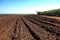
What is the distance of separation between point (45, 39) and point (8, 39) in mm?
2504

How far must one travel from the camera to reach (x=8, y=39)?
32.5ft

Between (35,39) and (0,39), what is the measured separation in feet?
8.04

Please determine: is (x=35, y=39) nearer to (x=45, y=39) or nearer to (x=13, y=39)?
(x=45, y=39)

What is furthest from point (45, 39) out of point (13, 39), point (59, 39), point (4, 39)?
point (4, 39)

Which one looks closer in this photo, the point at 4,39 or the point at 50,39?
the point at 50,39

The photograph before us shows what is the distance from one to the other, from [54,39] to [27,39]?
Result: 167cm

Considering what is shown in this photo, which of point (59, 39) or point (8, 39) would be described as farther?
point (8, 39)

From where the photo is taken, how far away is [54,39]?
897 centimetres

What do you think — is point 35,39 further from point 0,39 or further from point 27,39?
point 0,39

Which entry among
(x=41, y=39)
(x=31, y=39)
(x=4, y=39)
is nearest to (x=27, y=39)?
(x=31, y=39)

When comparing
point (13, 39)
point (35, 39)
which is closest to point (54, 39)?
point (35, 39)

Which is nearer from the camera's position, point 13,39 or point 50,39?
point 50,39

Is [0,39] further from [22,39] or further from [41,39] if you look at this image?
[41,39]

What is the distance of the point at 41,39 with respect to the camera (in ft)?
29.7
